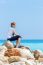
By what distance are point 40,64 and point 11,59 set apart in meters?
0.59

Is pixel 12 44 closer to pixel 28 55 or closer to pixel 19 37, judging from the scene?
pixel 19 37

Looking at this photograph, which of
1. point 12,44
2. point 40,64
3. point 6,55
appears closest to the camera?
point 40,64

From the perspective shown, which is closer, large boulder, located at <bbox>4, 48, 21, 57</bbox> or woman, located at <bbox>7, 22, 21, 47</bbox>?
large boulder, located at <bbox>4, 48, 21, 57</bbox>

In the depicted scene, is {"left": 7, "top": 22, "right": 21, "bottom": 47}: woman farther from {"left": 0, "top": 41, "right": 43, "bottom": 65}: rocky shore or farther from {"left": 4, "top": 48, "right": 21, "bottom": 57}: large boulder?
{"left": 4, "top": 48, "right": 21, "bottom": 57}: large boulder

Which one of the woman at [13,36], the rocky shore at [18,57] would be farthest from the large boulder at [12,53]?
the woman at [13,36]

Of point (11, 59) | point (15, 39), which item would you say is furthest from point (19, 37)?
point (11, 59)

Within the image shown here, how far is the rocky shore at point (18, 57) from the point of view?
5826 mm

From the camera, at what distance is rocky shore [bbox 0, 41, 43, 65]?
19.1 feet

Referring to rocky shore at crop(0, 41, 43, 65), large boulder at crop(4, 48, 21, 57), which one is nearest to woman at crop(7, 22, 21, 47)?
rocky shore at crop(0, 41, 43, 65)

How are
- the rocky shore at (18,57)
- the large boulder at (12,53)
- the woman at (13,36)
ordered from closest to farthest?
the rocky shore at (18,57) → the large boulder at (12,53) → the woman at (13,36)

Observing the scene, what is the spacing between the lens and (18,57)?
20.1ft

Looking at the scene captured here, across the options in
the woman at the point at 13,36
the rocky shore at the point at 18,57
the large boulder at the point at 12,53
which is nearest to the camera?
the rocky shore at the point at 18,57

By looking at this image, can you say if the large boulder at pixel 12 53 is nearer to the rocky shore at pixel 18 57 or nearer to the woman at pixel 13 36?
the rocky shore at pixel 18 57

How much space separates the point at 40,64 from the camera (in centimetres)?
595
